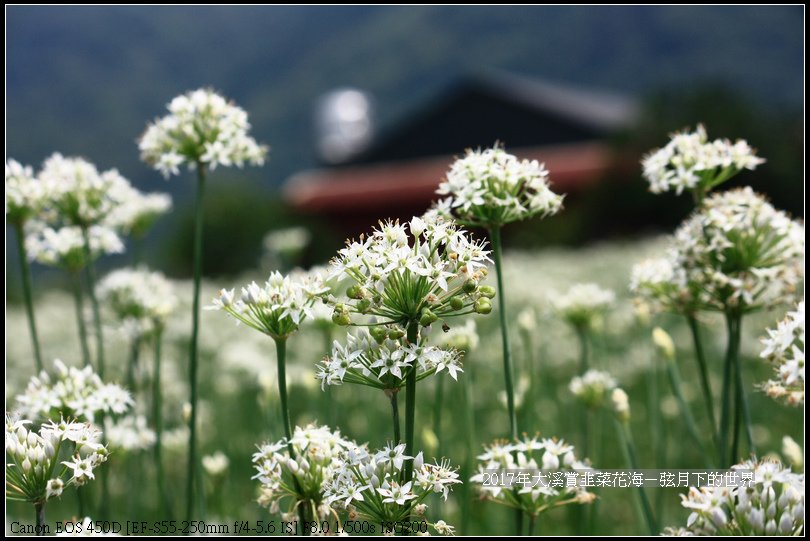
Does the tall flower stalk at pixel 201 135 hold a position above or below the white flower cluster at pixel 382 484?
above

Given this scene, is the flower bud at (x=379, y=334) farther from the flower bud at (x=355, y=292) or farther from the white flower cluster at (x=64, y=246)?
the white flower cluster at (x=64, y=246)

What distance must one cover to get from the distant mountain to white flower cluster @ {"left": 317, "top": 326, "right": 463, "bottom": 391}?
332 feet

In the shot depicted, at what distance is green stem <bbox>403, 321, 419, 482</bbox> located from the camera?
191 centimetres

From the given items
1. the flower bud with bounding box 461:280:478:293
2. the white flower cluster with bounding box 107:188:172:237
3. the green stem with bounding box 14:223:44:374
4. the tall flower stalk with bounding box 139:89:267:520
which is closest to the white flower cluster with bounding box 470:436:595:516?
the flower bud with bounding box 461:280:478:293

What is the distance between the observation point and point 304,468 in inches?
79.1

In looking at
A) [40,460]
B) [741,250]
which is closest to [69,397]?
[40,460]

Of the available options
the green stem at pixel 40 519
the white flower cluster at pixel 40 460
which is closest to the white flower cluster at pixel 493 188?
the white flower cluster at pixel 40 460

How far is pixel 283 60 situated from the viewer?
554 feet

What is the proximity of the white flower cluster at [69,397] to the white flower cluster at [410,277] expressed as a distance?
1.11 m

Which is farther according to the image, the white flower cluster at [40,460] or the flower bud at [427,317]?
the white flower cluster at [40,460]

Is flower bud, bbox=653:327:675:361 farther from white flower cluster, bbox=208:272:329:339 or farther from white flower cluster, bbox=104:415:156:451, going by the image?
white flower cluster, bbox=104:415:156:451

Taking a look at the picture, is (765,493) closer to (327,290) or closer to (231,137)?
(327,290)

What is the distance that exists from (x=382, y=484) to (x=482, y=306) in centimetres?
51

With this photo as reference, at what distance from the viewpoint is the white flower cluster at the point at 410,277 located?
1.91 metres
